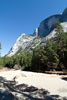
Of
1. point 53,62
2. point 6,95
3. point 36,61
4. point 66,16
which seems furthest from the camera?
point 66,16

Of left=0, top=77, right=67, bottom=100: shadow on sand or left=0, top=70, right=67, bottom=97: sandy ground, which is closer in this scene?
left=0, top=77, right=67, bottom=100: shadow on sand

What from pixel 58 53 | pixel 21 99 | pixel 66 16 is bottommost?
pixel 21 99

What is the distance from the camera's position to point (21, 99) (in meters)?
9.23

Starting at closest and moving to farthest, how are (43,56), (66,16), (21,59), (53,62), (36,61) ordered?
(53,62) → (43,56) → (36,61) → (21,59) → (66,16)

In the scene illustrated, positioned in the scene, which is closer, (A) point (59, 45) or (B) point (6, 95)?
(B) point (6, 95)

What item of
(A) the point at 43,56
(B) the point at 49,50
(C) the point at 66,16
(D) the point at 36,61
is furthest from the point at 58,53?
(C) the point at 66,16

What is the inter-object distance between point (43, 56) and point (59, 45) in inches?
321

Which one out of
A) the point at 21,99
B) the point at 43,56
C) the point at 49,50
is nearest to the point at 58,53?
the point at 49,50

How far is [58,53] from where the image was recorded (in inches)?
1607

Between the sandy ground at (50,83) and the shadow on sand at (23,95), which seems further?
the sandy ground at (50,83)

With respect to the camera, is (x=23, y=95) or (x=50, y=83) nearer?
(x=23, y=95)

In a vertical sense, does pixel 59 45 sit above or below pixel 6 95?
above

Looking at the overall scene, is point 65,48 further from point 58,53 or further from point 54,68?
point 54,68

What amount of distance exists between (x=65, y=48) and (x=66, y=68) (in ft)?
19.8
